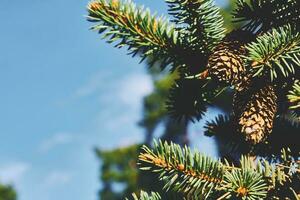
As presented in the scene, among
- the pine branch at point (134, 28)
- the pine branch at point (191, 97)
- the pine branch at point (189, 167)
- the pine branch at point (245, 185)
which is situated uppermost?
the pine branch at point (134, 28)

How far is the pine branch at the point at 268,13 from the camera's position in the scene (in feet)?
5.65

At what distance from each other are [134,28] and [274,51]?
49 cm

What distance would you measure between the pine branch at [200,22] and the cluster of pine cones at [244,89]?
0.04 metres

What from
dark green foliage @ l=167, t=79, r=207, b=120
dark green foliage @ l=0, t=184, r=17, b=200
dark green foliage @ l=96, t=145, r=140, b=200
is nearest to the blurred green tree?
dark green foliage @ l=96, t=145, r=140, b=200

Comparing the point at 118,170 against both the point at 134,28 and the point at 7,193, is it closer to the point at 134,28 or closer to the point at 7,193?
the point at 7,193

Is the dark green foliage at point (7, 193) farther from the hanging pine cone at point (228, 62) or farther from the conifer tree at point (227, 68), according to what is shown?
the hanging pine cone at point (228, 62)

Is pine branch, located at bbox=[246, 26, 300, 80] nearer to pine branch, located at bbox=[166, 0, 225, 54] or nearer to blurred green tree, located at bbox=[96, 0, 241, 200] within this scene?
pine branch, located at bbox=[166, 0, 225, 54]

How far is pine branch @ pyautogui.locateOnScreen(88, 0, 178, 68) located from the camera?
1.58 metres

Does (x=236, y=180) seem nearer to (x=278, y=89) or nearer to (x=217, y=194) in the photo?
(x=217, y=194)

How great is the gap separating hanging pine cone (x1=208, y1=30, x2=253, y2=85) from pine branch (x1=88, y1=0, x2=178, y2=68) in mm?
166

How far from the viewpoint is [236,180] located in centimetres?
150

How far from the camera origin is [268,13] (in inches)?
70.2

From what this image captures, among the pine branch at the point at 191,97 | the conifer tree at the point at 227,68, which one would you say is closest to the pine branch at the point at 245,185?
the conifer tree at the point at 227,68

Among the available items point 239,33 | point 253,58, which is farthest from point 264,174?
point 239,33
